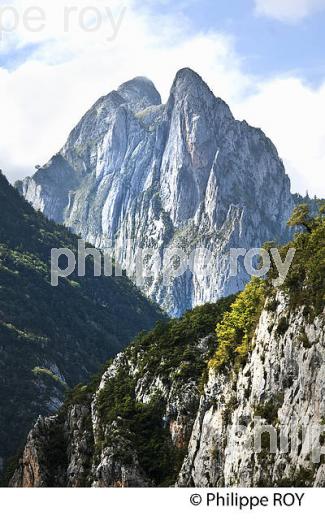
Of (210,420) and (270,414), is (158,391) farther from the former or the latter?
(270,414)

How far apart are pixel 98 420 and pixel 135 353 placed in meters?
12.6

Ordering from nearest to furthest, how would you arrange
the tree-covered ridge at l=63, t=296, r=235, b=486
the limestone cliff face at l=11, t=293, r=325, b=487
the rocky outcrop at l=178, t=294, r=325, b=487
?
the rocky outcrop at l=178, t=294, r=325, b=487 < the limestone cliff face at l=11, t=293, r=325, b=487 < the tree-covered ridge at l=63, t=296, r=235, b=486

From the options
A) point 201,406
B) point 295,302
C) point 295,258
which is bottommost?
point 201,406

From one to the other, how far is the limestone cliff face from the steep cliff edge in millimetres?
142

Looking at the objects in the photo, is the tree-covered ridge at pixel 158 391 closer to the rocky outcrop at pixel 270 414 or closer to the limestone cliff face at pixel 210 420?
the limestone cliff face at pixel 210 420

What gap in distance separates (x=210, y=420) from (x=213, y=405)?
65.3 inches

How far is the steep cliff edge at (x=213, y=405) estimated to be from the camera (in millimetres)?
73812

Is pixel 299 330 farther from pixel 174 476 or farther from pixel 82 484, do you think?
pixel 82 484

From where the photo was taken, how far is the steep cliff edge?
73812mm

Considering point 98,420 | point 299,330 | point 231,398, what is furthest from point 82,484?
point 299,330

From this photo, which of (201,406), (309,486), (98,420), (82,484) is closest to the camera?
(309,486)

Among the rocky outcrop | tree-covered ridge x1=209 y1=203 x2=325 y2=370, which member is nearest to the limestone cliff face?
the rocky outcrop

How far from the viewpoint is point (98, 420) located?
116m

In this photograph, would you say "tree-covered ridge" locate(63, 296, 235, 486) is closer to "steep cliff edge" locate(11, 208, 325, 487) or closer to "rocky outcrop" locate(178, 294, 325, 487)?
→ "steep cliff edge" locate(11, 208, 325, 487)
